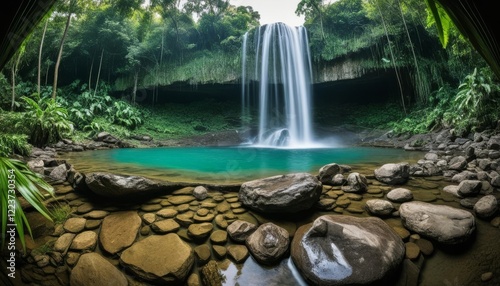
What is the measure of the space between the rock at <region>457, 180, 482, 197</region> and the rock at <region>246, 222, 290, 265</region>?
2177 mm

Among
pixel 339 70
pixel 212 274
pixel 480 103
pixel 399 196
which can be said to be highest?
pixel 339 70

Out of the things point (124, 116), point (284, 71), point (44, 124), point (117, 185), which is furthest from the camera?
point (284, 71)

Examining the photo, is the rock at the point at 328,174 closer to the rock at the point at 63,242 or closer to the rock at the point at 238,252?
the rock at the point at 238,252

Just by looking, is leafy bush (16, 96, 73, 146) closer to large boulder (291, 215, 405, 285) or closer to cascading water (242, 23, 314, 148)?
large boulder (291, 215, 405, 285)

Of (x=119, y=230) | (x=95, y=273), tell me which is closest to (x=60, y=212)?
(x=119, y=230)

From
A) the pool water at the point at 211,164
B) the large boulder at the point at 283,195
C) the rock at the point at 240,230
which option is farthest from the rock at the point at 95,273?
the pool water at the point at 211,164

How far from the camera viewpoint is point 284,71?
13.8 meters

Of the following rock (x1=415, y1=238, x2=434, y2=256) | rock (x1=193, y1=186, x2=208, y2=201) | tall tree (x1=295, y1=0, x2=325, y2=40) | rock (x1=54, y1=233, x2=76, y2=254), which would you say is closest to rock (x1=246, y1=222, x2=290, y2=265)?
rock (x1=193, y1=186, x2=208, y2=201)

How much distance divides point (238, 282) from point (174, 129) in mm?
13077

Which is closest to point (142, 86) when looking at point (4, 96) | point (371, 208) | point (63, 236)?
point (4, 96)

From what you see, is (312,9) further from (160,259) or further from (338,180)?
(160,259)

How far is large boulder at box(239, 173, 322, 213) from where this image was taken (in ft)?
7.38

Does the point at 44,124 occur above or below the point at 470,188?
above

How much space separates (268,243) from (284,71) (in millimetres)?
12999
